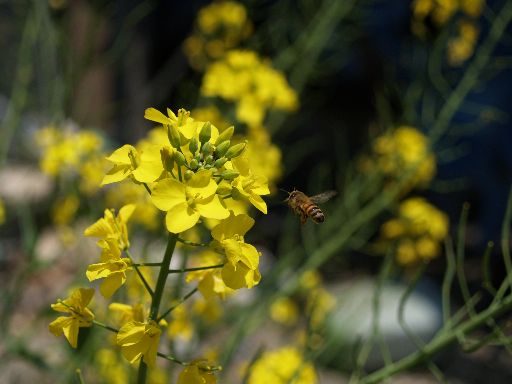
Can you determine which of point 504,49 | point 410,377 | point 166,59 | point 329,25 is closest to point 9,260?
point 166,59

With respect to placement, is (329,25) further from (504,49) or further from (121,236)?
(504,49)

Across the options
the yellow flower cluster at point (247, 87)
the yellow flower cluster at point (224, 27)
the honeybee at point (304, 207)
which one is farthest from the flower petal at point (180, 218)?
the yellow flower cluster at point (224, 27)

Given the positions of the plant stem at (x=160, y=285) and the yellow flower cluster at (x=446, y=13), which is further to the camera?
the yellow flower cluster at (x=446, y=13)

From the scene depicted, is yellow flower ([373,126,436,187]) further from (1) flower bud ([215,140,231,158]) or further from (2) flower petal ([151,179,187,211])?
(2) flower petal ([151,179,187,211])

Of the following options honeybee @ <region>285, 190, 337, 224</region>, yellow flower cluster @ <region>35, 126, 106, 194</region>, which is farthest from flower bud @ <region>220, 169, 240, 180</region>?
yellow flower cluster @ <region>35, 126, 106, 194</region>

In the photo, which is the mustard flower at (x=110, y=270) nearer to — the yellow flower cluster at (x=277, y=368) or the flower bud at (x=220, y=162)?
the flower bud at (x=220, y=162)

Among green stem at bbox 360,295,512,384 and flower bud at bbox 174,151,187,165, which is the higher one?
flower bud at bbox 174,151,187,165
